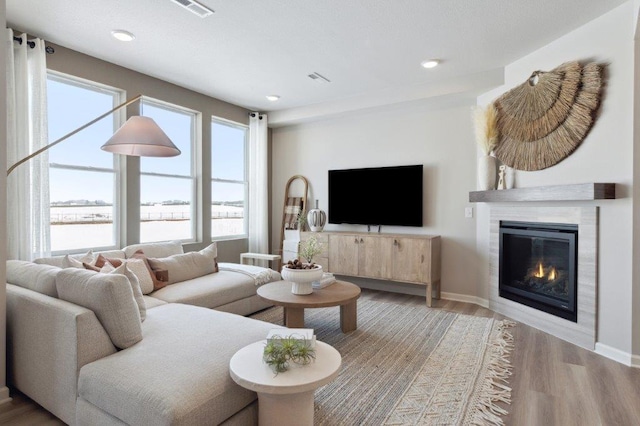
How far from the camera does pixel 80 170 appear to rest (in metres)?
3.50

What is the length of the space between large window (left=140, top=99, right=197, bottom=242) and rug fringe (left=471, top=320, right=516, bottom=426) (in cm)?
366

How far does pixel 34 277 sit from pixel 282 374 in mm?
1822

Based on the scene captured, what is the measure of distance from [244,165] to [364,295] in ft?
8.84

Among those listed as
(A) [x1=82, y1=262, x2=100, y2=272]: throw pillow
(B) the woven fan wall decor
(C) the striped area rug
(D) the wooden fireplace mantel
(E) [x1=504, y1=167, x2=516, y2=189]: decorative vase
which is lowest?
(C) the striped area rug

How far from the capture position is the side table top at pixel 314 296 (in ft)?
8.91

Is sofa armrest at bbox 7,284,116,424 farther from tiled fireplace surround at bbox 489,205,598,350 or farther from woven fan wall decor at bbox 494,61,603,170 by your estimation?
woven fan wall decor at bbox 494,61,603,170

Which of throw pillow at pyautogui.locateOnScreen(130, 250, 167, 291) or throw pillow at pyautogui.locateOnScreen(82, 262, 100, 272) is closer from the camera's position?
throw pillow at pyautogui.locateOnScreen(82, 262, 100, 272)

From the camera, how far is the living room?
265cm

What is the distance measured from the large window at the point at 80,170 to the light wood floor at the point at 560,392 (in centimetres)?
171

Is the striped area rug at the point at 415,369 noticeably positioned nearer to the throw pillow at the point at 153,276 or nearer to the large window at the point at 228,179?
the throw pillow at the point at 153,276

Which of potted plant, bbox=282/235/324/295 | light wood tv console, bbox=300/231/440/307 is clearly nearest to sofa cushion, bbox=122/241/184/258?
potted plant, bbox=282/235/324/295

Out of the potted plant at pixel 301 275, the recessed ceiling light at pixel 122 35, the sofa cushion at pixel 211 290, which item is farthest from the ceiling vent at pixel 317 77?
the sofa cushion at pixel 211 290

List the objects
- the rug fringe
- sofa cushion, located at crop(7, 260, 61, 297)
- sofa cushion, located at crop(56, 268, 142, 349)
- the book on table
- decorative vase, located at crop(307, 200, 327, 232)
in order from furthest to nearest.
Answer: decorative vase, located at crop(307, 200, 327, 232), sofa cushion, located at crop(7, 260, 61, 297), the rug fringe, sofa cushion, located at crop(56, 268, 142, 349), the book on table

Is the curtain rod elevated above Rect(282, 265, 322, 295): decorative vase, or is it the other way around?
the curtain rod
